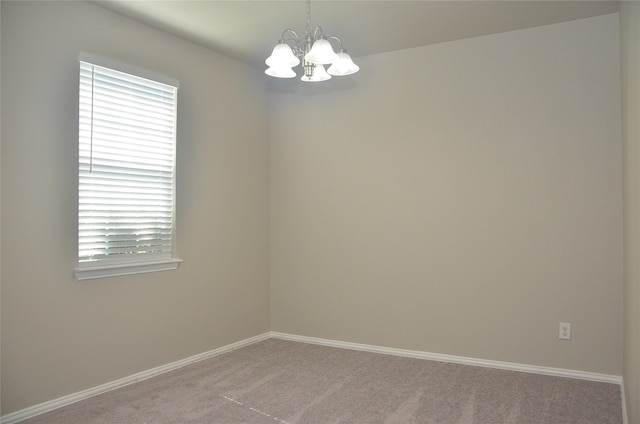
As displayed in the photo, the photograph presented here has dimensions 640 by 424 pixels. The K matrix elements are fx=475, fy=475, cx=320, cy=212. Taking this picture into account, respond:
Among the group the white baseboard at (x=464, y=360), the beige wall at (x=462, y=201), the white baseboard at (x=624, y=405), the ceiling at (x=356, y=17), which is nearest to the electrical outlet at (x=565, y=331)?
the beige wall at (x=462, y=201)

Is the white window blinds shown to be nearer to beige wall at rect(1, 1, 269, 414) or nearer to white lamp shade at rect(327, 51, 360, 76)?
beige wall at rect(1, 1, 269, 414)

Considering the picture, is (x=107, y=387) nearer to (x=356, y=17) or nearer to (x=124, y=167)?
(x=124, y=167)

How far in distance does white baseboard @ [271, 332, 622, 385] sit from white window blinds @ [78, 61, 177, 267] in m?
1.56

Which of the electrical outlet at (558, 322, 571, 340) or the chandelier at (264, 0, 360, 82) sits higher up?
the chandelier at (264, 0, 360, 82)

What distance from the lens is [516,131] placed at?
3.51 m

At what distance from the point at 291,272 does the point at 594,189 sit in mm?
2563

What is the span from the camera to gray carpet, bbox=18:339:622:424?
266 centimetres

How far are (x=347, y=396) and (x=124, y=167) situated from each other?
2.10 metres

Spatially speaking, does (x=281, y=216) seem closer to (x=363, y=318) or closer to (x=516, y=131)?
(x=363, y=318)

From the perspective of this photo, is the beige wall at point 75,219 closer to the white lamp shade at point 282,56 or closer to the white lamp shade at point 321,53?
the white lamp shade at point 282,56

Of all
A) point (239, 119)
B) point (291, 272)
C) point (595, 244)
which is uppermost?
point (239, 119)

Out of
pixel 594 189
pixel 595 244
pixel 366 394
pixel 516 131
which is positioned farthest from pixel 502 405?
pixel 516 131

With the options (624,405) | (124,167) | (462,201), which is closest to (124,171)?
(124,167)

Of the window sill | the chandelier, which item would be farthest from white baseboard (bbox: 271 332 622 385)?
the chandelier
